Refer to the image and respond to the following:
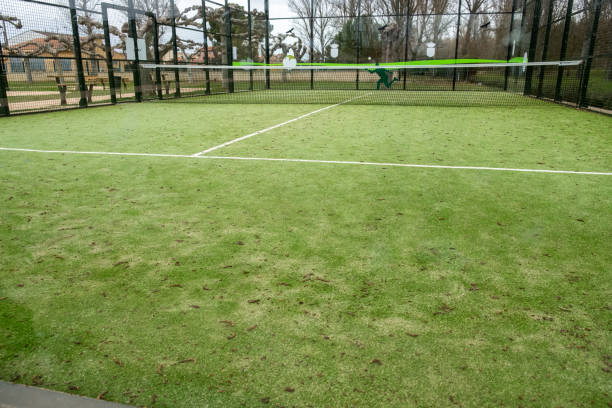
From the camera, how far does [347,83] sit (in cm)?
2525

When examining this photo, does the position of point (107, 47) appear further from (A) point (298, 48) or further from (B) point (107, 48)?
(A) point (298, 48)

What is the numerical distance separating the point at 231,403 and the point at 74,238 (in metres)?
2.13

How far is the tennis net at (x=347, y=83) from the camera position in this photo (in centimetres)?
1634

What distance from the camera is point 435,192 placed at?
4.22m

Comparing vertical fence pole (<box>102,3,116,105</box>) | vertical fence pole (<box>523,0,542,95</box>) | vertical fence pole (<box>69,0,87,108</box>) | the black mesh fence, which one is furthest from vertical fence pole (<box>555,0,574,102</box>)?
vertical fence pole (<box>69,0,87,108</box>)

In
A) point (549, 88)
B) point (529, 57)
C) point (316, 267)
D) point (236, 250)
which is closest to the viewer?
point (316, 267)

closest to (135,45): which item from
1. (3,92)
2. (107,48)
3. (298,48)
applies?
(107,48)

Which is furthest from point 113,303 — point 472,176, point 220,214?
point 472,176

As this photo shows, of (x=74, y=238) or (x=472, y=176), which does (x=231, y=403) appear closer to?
(x=74, y=238)

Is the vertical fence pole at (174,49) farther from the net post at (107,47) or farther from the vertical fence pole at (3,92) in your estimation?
the vertical fence pole at (3,92)

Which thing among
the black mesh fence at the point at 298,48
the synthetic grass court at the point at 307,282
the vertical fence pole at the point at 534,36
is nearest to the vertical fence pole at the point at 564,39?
the black mesh fence at the point at 298,48

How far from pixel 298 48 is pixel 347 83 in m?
4.54

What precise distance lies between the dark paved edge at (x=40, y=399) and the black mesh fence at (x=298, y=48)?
11720 mm

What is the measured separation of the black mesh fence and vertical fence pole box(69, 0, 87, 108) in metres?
0.03
